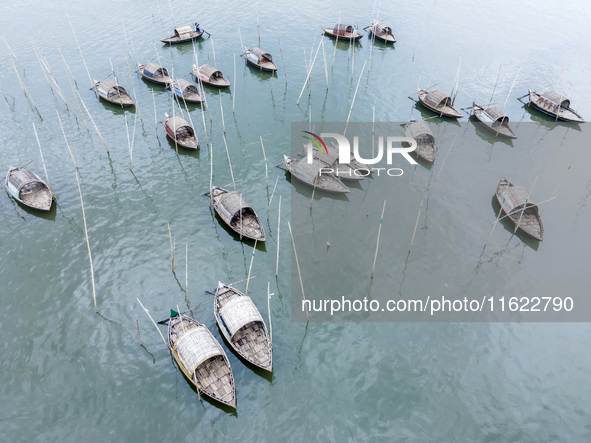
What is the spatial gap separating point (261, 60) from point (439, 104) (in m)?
31.8

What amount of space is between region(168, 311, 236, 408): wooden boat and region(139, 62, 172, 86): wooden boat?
44.9 meters

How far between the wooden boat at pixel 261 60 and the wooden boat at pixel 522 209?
4388cm

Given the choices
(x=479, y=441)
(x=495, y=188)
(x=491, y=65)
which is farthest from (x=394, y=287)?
(x=491, y=65)

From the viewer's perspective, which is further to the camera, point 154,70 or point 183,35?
point 183,35

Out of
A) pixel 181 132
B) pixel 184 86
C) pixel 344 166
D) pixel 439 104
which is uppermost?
pixel 184 86

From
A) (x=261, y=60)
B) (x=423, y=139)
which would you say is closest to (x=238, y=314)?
(x=423, y=139)

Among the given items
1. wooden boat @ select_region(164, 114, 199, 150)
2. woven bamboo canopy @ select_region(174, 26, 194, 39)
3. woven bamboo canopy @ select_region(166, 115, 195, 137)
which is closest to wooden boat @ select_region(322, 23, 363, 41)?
woven bamboo canopy @ select_region(174, 26, 194, 39)

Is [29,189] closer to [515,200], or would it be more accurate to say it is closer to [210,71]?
[210,71]

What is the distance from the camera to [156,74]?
191 feet

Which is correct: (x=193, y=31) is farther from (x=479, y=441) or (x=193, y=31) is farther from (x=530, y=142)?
(x=479, y=441)

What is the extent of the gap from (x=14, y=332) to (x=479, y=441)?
36660 mm

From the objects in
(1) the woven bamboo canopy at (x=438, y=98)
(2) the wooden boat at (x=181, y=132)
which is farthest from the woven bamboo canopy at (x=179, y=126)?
(1) the woven bamboo canopy at (x=438, y=98)

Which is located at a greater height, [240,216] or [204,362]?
[240,216]

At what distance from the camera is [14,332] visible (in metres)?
29.2
